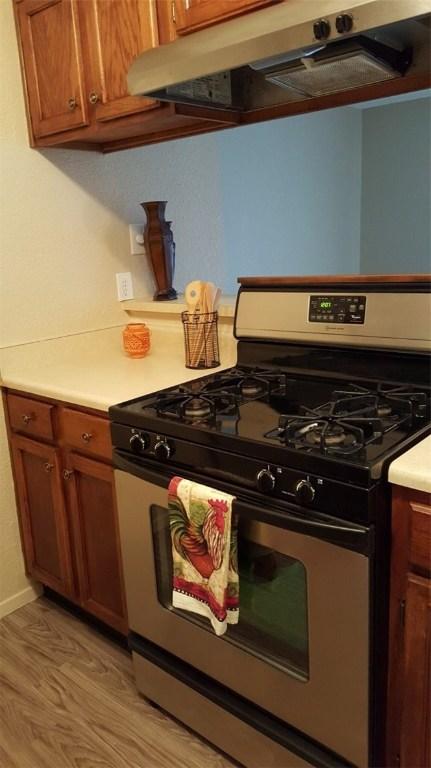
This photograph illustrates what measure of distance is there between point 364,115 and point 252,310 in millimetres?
3809

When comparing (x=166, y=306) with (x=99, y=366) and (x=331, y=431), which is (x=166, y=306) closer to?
(x=99, y=366)

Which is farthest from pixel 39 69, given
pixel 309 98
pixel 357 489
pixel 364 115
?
pixel 364 115

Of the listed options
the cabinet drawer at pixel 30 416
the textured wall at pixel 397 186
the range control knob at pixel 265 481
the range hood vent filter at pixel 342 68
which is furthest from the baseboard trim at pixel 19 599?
the textured wall at pixel 397 186

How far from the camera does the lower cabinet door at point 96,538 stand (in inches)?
73.6

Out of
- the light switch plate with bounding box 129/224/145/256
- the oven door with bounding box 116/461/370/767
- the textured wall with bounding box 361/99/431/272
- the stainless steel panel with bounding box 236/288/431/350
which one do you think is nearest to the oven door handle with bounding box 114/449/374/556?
the oven door with bounding box 116/461/370/767

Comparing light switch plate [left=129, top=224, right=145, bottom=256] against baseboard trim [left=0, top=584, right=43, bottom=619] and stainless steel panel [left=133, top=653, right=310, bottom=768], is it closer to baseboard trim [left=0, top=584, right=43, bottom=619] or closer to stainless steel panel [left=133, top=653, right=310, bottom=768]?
baseboard trim [left=0, top=584, right=43, bottom=619]

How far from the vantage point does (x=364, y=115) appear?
4.97 m

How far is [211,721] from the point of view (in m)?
1.60

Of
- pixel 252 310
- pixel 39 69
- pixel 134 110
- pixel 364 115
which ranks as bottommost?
pixel 252 310

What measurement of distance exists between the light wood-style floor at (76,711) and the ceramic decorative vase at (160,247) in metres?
1.33

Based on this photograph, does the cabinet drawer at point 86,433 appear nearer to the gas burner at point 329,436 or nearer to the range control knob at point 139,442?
the range control knob at point 139,442

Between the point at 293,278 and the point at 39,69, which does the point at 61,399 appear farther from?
the point at 39,69

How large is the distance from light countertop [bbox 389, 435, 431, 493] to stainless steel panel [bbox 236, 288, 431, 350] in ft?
1.55

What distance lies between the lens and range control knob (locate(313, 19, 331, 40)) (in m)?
1.17
